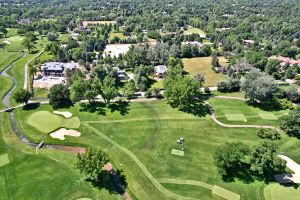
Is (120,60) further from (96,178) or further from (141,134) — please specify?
(96,178)

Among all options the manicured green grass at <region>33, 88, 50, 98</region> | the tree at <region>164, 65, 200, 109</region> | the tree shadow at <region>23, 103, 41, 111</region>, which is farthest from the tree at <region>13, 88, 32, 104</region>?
the tree at <region>164, 65, 200, 109</region>

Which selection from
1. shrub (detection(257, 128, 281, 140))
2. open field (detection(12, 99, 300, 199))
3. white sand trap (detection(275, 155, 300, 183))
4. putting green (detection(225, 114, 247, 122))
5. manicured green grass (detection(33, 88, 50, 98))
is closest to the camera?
open field (detection(12, 99, 300, 199))

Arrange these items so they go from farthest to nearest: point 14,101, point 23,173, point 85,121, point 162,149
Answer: point 14,101 < point 85,121 < point 162,149 < point 23,173

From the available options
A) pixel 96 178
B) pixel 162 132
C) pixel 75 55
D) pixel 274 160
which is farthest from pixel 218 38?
pixel 96 178

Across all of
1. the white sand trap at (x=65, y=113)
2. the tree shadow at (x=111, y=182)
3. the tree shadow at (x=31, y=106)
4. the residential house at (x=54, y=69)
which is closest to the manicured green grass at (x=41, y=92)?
the tree shadow at (x=31, y=106)

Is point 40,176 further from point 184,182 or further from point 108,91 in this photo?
point 108,91

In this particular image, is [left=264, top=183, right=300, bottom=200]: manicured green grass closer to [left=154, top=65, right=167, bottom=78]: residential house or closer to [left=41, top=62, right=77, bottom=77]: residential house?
[left=154, top=65, right=167, bottom=78]: residential house

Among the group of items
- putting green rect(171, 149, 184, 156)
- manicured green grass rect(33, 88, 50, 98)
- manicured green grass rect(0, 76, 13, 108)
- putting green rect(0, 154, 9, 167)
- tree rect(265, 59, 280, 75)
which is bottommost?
manicured green grass rect(0, 76, 13, 108)

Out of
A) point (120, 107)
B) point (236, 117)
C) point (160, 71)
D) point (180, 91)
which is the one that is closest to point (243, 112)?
point (236, 117)
